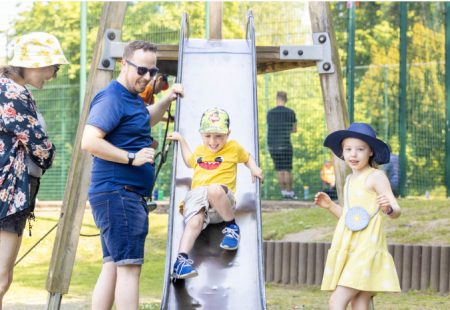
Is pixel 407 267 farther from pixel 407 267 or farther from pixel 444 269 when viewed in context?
pixel 444 269

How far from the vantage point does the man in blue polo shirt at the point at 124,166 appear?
5230 mm

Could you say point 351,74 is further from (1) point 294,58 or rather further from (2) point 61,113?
(1) point 294,58

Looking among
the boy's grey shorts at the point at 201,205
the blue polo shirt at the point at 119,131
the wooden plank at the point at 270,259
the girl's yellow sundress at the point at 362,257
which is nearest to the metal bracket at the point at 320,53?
the boy's grey shorts at the point at 201,205

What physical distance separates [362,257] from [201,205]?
1441mm

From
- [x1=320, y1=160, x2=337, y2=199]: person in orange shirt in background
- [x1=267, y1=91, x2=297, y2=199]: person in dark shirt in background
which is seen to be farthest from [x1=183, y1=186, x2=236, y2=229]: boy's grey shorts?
[x1=320, y1=160, x2=337, y2=199]: person in orange shirt in background

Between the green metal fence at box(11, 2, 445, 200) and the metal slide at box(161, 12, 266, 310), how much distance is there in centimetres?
764

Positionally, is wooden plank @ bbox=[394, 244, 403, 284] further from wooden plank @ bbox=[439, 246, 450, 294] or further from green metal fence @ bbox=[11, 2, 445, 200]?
green metal fence @ bbox=[11, 2, 445, 200]

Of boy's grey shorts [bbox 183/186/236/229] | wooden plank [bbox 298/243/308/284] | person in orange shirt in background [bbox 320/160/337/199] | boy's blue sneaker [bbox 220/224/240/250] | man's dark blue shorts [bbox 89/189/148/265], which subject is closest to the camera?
man's dark blue shorts [bbox 89/189/148/265]

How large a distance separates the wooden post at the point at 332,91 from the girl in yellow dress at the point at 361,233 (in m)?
1.07

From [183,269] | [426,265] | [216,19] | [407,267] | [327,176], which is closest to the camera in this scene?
[183,269]

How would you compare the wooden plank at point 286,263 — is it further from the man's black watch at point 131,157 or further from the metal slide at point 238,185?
the man's black watch at point 131,157

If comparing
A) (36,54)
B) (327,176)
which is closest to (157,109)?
(36,54)

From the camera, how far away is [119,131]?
5.34m

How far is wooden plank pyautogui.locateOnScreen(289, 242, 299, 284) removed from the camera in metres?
10.4
